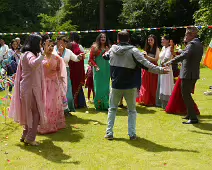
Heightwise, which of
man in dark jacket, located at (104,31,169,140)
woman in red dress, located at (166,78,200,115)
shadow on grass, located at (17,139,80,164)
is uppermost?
man in dark jacket, located at (104,31,169,140)

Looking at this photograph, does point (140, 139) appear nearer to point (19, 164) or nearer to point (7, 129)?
point (19, 164)

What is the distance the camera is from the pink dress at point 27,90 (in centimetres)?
545

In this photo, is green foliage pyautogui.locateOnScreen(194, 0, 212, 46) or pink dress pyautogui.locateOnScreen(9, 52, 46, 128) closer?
pink dress pyautogui.locateOnScreen(9, 52, 46, 128)

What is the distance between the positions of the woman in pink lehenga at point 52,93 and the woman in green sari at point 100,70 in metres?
1.56

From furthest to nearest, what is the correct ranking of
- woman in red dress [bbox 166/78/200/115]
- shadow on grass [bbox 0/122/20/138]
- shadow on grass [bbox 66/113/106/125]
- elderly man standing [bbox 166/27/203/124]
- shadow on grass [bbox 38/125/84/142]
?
1. woman in red dress [bbox 166/78/200/115]
2. shadow on grass [bbox 66/113/106/125]
3. elderly man standing [bbox 166/27/203/124]
4. shadow on grass [bbox 0/122/20/138]
5. shadow on grass [bbox 38/125/84/142]

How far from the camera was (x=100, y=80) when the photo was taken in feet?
27.3

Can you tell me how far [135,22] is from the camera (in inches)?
1202

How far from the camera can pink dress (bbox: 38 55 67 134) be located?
6457mm

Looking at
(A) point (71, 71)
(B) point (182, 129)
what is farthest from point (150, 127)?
(A) point (71, 71)

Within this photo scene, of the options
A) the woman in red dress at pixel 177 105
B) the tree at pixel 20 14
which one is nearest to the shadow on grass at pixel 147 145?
the woman in red dress at pixel 177 105

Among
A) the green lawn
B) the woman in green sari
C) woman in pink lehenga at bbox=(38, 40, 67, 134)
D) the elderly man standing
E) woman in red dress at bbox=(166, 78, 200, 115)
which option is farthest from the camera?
the woman in green sari

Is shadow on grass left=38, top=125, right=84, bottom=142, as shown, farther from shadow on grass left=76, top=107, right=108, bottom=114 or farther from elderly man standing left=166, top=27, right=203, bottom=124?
elderly man standing left=166, top=27, right=203, bottom=124

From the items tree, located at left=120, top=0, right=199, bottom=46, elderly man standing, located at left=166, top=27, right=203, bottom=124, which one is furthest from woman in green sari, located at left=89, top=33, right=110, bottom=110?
tree, located at left=120, top=0, right=199, bottom=46

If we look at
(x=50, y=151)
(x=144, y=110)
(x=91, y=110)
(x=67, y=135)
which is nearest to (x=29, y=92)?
(x=50, y=151)
